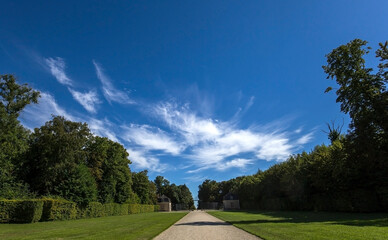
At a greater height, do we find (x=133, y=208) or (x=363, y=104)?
(x=363, y=104)

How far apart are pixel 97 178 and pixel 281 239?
41.9m

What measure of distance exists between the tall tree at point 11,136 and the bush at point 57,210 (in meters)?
4.49

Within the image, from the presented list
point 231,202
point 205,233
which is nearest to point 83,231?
point 205,233

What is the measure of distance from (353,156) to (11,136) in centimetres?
3683

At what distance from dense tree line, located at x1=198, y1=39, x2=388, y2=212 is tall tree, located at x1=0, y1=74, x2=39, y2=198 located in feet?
111

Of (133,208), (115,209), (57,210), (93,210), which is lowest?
(57,210)

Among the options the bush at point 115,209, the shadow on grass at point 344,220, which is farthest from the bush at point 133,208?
the shadow on grass at point 344,220

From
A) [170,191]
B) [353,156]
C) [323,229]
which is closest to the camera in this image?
[323,229]

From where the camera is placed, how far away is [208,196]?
145 m

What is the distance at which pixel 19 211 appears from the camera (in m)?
22.5

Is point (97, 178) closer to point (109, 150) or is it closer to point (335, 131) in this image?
point (109, 150)

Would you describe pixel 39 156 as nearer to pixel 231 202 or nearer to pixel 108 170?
pixel 108 170

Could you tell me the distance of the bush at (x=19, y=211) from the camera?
71.7ft

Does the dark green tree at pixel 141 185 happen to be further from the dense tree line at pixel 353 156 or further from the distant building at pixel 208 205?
the distant building at pixel 208 205
